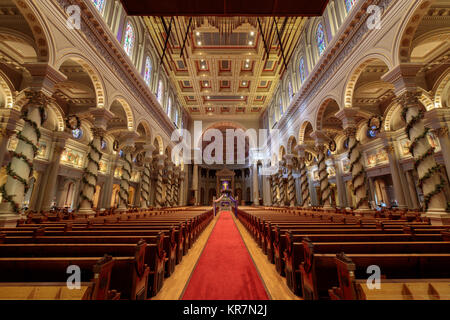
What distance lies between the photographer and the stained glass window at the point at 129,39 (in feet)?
35.6

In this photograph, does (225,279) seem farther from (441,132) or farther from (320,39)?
(320,39)

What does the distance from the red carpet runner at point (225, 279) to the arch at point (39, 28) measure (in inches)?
307

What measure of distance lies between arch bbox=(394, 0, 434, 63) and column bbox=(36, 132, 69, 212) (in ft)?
61.3

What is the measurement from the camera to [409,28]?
5.72 m

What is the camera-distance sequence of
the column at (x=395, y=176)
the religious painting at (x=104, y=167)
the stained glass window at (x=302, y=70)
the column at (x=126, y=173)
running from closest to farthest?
1. the column at (x=395, y=176)
2. the column at (x=126, y=173)
3. the stained glass window at (x=302, y=70)
4. the religious painting at (x=104, y=167)

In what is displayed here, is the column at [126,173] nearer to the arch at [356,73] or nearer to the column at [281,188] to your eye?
the arch at [356,73]

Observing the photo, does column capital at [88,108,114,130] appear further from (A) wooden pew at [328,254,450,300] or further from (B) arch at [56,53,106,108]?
(A) wooden pew at [328,254,450,300]

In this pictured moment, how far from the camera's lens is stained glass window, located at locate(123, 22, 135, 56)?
10.8 meters

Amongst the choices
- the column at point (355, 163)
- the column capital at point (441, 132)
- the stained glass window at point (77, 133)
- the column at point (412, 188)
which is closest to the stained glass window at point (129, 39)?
the stained glass window at point (77, 133)

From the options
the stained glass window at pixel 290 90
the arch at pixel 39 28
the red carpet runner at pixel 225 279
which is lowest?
the red carpet runner at pixel 225 279

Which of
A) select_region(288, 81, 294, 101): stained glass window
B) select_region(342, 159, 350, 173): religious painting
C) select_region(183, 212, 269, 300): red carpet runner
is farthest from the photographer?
select_region(342, 159, 350, 173): religious painting

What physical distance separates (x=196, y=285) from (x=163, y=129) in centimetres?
1568

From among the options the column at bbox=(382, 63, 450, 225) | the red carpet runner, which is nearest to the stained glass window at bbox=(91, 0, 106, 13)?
the red carpet runner

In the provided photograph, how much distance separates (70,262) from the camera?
5.72ft
